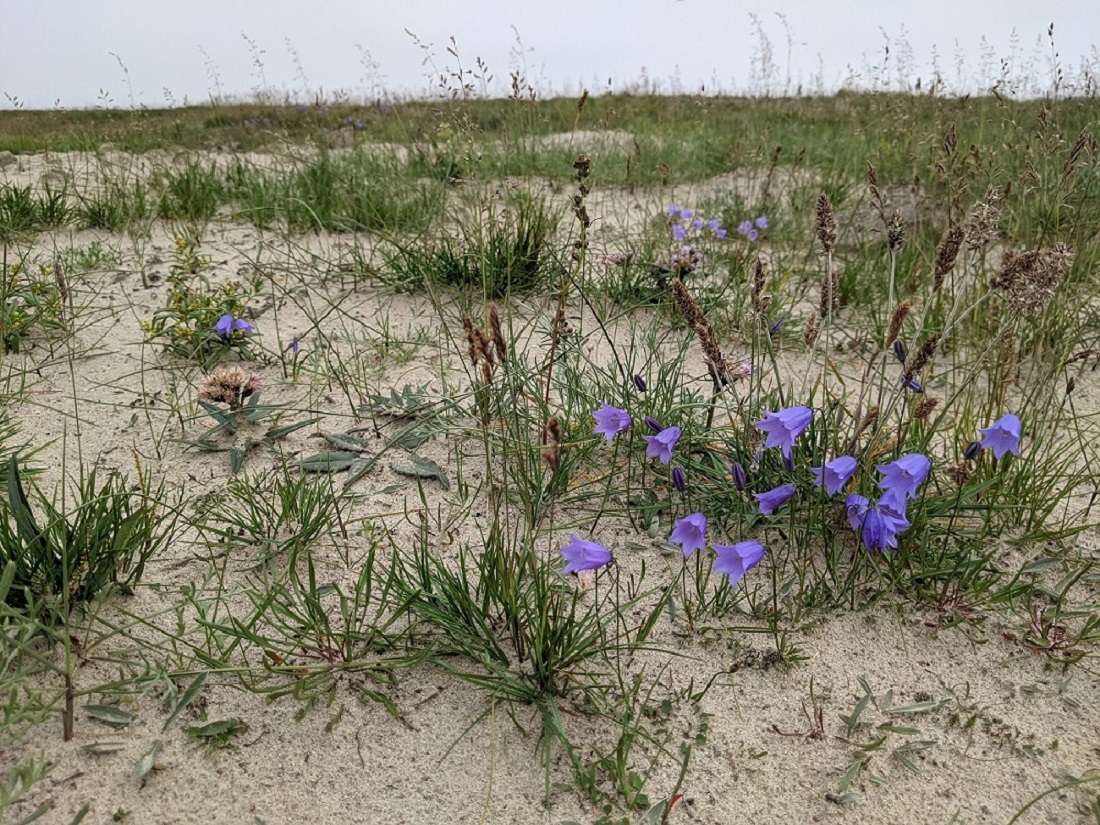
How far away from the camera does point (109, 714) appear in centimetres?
145

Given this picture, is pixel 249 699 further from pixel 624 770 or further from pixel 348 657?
pixel 624 770

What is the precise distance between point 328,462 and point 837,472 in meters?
1.40

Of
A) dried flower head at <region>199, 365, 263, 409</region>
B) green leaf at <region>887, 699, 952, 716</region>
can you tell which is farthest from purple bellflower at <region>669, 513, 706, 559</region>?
dried flower head at <region>199, 365, 263, 409</region>

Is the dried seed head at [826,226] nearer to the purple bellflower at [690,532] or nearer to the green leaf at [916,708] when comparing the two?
the purple bellflower at [690,532]

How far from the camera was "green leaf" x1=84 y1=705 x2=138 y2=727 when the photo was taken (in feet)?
4.75

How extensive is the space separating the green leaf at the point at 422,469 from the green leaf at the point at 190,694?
0.84 metres

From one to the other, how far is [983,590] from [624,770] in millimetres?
979

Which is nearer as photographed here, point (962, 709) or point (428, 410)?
point (962, 709)

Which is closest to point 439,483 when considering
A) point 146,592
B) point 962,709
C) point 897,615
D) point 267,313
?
point 146,592

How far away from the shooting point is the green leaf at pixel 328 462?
2.23 meters

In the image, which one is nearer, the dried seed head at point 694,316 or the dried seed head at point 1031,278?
the dried seed head at point 694,316

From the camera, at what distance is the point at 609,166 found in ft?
19.3

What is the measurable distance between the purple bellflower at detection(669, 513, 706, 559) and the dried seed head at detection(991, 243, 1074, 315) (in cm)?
82

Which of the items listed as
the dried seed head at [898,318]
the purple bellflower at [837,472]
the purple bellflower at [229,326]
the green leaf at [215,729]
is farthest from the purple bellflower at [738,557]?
the purple bellflower at [229,326]
